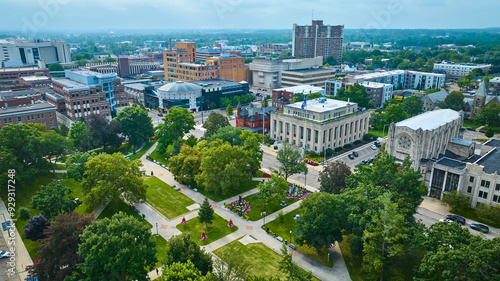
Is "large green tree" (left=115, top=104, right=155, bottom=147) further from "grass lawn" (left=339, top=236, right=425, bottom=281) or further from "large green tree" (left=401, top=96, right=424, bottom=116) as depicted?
"large green tree" (left=401, top=96, right=424, bottom=116)

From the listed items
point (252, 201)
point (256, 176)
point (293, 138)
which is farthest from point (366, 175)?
point (293, 138)

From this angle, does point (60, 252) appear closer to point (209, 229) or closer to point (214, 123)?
point (209, 229)

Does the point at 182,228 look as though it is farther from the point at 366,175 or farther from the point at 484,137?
the point at 484,137

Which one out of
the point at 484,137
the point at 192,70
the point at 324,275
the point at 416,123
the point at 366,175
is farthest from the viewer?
the point at 192,70

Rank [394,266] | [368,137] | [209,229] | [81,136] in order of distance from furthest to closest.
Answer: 1. [368,137]
2. [81,136]
3. [209,229]
4. [394,266]

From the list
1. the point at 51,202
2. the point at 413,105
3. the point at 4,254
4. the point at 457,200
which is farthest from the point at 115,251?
the point at 413,105

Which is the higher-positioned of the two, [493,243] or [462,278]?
[493,243]
